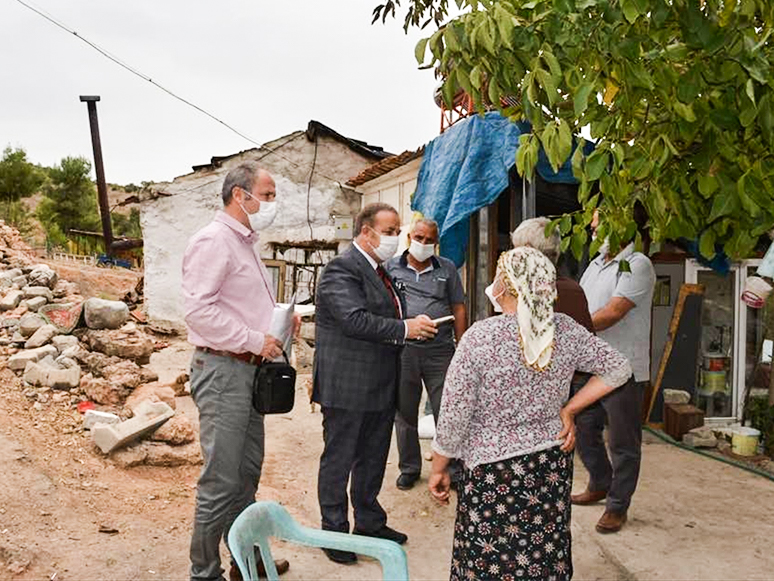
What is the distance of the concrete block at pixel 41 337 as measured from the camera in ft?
25.6

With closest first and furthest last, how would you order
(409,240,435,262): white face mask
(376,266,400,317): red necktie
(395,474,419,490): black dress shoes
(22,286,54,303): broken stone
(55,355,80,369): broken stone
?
(376,266,400,317): red necktie → (409,240,435,262): white face mask → (395,474,419,490): black dress shoes → (55,355,80,369): broken stone → (22,286,54,303): broken stone

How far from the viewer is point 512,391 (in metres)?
2.42

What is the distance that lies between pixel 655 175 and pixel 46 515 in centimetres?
395

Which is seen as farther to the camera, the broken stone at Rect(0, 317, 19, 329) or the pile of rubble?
the broken stone at Rect(0, 317, 19, 329)

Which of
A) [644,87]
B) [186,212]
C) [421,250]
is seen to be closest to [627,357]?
[421,250]

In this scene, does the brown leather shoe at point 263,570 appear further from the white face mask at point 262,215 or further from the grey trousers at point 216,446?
the white face mask at point 262,215

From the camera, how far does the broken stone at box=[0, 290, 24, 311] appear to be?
377 inches

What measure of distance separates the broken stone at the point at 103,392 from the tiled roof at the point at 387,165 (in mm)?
4303

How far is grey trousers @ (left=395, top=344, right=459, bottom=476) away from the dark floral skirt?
2240 mm

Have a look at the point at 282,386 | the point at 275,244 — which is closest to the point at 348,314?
the point at 282,386

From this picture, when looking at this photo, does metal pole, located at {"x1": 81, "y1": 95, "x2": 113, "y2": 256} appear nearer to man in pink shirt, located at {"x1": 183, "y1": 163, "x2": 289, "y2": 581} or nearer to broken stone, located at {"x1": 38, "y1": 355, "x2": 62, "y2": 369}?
broken stone, located at {"x1": 38, "y1": 355, "x2": 62, "y2": 369}

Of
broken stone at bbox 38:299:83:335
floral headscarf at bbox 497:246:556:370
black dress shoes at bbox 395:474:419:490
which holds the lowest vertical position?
black dress shoes at bbox 395:474:419:490

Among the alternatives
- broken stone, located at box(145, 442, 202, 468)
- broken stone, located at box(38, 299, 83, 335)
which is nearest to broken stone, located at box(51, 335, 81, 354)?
broken stone, located at box(38, 299, 83, 335)

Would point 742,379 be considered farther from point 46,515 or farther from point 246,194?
point 46,515
